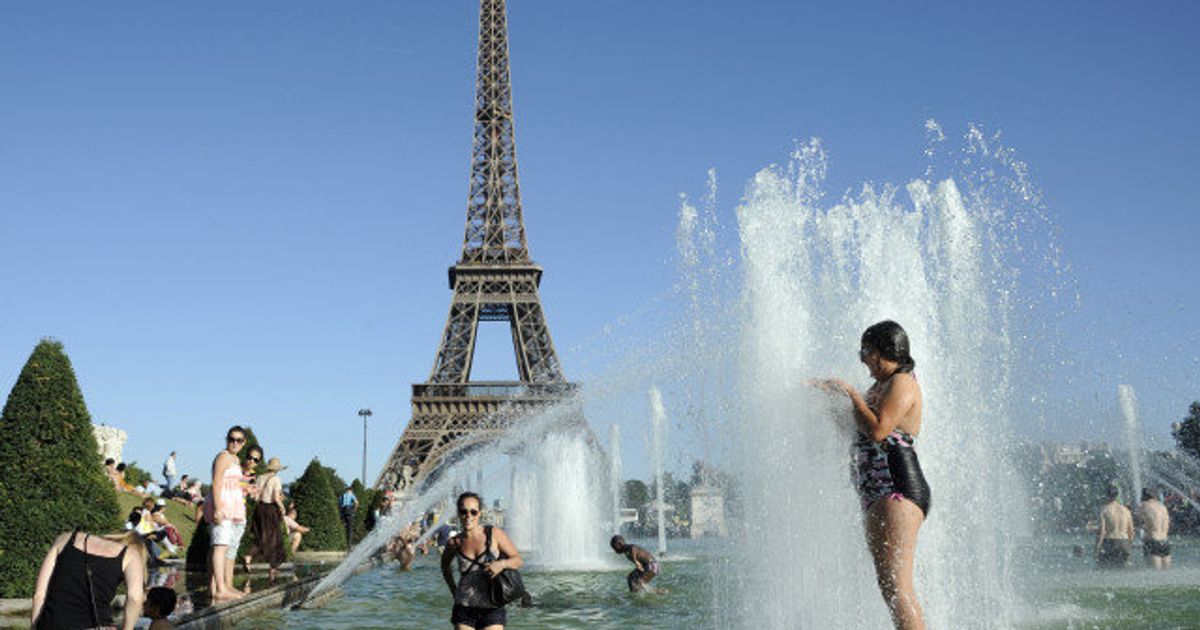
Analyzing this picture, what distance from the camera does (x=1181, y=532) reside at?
136 feet

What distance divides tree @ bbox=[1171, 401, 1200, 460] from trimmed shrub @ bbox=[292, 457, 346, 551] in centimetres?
5439

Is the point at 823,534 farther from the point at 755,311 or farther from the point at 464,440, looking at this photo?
the point at 464,440

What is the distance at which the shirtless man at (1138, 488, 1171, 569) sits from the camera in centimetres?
1319

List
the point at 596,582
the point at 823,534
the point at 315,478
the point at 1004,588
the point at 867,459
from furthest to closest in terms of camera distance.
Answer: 1. the point at 315,478
2. the point at 596,582
3. the point at 1004,588
4. the point at 823,534
5. the point at 867,459

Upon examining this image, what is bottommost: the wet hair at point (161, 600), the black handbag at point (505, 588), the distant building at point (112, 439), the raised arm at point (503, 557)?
the wet hair at point (161, 600)

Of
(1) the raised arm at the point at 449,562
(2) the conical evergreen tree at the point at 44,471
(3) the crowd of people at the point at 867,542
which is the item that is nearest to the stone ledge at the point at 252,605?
(3) the crowd of people at the point at 867,542

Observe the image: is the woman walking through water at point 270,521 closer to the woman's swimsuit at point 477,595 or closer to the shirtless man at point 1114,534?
the woman's swimsuit at point 477,595

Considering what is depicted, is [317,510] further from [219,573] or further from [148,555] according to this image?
[219,573]

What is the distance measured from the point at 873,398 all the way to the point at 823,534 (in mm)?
1728

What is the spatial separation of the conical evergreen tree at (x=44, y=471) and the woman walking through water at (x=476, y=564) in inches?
238

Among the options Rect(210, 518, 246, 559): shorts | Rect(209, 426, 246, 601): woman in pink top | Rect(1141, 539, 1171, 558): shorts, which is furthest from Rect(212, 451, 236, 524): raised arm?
Rect(1141, 539, 1171, 558): shorts

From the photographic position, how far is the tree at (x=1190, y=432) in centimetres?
6222

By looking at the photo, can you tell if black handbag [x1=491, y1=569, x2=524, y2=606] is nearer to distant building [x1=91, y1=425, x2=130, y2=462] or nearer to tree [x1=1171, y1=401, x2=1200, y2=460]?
distant building [x1=91, y1=425, x2=130, y2=462]

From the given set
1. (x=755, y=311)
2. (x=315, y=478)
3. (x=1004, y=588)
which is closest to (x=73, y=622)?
(x=755, y=311)
